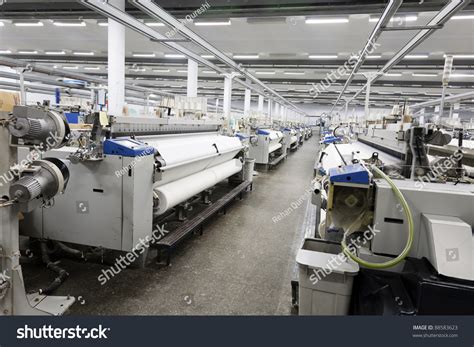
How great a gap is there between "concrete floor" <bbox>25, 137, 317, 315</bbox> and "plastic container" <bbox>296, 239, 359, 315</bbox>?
1.45 ft

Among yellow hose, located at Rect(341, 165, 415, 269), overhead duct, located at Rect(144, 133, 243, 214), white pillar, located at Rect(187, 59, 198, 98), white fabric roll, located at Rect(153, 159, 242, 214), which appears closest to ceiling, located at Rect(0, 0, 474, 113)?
white pillar, located at Rect(187, 59, 198, 98)

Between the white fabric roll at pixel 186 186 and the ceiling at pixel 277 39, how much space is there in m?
2.24

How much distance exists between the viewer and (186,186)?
3.02 m

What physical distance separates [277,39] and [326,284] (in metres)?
6.61

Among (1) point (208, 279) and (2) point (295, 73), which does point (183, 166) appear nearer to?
(1) point (208, 279)

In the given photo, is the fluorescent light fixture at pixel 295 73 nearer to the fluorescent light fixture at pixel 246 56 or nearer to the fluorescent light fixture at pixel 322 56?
the fluorescent light fixture at pixel 322 56

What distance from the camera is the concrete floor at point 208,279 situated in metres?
1.95

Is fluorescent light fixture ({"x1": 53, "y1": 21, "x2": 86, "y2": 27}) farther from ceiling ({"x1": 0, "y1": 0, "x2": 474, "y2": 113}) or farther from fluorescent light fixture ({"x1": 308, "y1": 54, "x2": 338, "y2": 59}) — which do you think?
fluorescent light fixture ({"x1": 308, "y1": 54, "x2": 338, "y2": 59})

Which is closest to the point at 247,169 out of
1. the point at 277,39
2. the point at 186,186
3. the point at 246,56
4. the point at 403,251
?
the point at 186,186

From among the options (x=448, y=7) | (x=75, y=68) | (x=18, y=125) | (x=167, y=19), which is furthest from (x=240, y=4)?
(x=75, y=68)

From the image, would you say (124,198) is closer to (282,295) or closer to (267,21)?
(282,295)

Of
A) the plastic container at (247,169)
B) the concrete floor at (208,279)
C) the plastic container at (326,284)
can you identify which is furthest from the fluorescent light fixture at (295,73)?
the plastic container at (326,284)

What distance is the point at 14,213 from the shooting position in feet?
5.02

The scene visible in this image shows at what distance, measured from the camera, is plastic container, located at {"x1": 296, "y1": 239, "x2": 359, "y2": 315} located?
151cm
